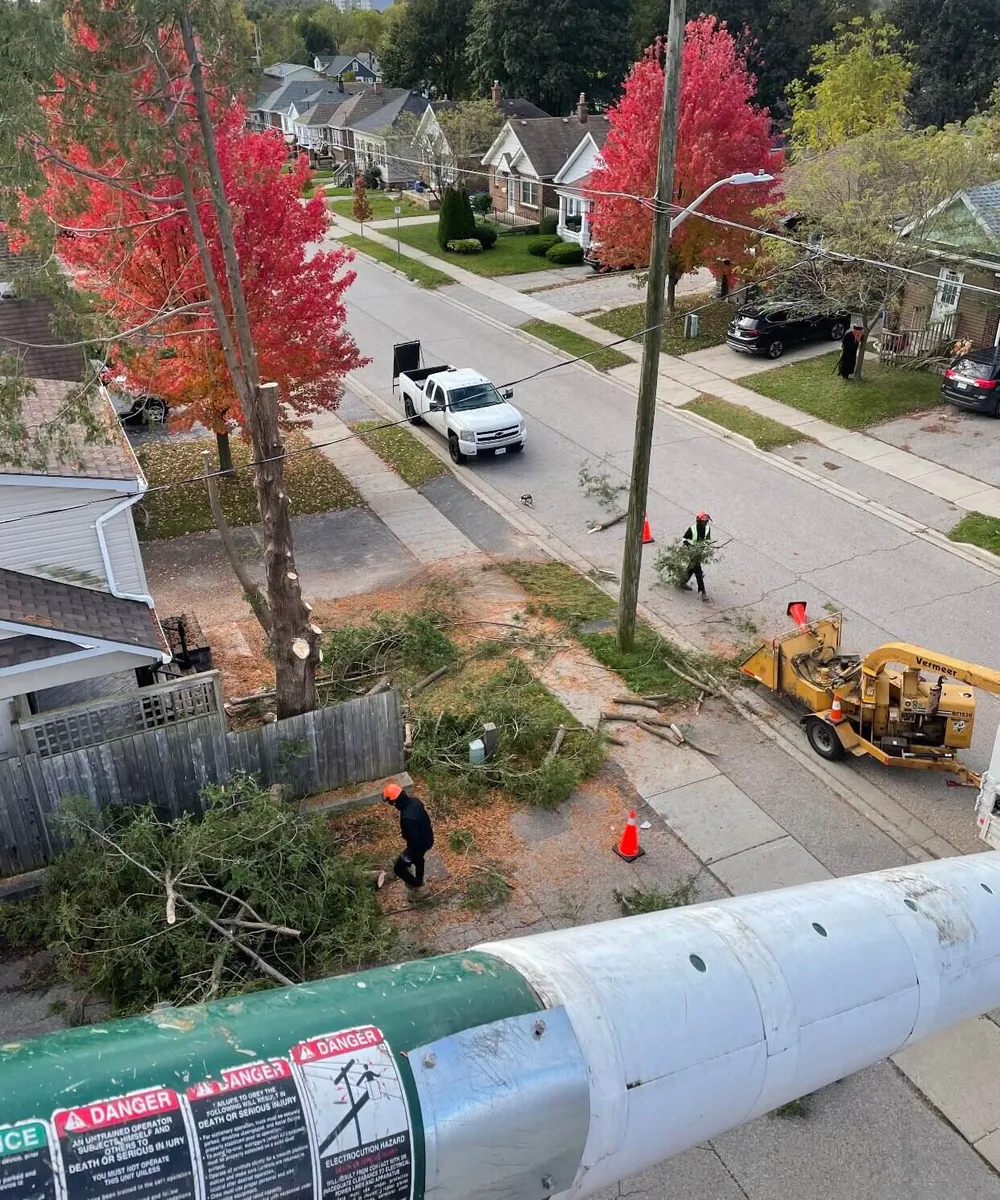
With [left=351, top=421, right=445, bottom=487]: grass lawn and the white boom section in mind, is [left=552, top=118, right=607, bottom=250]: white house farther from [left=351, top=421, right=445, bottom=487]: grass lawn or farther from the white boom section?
the white boom section

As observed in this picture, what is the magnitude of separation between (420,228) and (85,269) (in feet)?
108

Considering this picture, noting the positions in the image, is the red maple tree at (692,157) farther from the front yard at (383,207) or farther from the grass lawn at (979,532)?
the front yard at (383,207)

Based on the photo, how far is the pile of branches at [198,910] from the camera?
8.64 metres

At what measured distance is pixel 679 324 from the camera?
3059 centimetres

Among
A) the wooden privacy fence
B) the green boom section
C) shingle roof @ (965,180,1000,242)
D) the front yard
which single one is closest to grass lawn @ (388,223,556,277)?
the front yard

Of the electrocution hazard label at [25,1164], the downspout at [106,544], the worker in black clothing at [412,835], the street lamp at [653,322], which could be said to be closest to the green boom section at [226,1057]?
the electrocution hazard label at [25,1164]

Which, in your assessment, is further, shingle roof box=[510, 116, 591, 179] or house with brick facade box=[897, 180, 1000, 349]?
shingle roof box=[510, 116, 591, 179]

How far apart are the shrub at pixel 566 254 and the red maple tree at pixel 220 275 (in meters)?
22.1

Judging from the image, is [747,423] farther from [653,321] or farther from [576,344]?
[653,321]

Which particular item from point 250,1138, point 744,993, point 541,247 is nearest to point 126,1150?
A: point 250,1138

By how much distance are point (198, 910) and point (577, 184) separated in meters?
37.8

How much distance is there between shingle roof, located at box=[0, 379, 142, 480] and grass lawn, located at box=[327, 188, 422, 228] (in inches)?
1555

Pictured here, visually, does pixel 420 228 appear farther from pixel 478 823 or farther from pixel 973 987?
pixel 973 987

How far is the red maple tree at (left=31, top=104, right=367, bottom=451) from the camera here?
15391 mm
